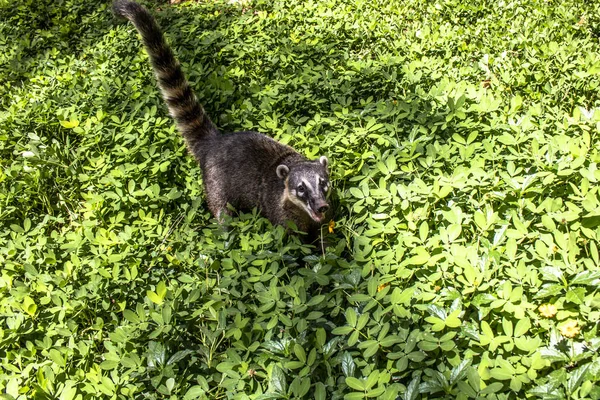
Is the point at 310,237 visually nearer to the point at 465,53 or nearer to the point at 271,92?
the point at 271,92

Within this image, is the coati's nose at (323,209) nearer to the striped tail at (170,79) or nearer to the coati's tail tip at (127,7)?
the striped tail at (170,79)

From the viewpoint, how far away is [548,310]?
2457 millimetres

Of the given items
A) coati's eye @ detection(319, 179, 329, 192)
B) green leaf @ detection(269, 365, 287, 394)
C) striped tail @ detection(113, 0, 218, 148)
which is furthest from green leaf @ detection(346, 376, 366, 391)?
striped tail @ detection(113, 0, 218, 148)

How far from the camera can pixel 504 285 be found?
2.54 meters

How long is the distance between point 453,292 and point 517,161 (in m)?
1.35

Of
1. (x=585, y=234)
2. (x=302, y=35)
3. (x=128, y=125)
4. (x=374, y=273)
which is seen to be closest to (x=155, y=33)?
(x=128, y=125)

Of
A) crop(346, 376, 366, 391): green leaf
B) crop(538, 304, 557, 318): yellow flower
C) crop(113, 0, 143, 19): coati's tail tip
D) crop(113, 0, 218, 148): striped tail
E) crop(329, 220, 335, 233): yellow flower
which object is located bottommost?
crop(329, 220, 335, 233): yellow flower

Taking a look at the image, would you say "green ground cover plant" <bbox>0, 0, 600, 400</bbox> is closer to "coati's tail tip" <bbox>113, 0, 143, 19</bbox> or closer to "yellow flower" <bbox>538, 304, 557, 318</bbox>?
"yellow flower" <bbox>538, 304, 557, 318</bbox>

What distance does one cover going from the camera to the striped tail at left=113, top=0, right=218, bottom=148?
461cm

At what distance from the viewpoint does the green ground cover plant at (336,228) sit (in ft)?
8.18

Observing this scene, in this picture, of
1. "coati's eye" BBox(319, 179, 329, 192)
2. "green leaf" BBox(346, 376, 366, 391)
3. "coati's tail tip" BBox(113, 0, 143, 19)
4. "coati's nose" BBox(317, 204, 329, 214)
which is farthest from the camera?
"coati's tail tip" BBox(113, 0, 143, 19)

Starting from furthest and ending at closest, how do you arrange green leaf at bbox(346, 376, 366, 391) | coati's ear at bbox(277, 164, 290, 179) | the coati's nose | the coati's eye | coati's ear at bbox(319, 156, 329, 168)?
coati's ear at bbox(277, 164, 290, 179) < coati's ear at bbox(319, 156, 329, 168) < the coati's eye < the coati's nose < green leaf at bbox(346, 376, 366, 391)

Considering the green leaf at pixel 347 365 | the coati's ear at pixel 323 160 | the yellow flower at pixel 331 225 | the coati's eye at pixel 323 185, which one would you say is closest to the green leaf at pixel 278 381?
the green leaf at pixel 347 365

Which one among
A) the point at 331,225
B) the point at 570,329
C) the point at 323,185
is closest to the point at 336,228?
the point at 331,225
